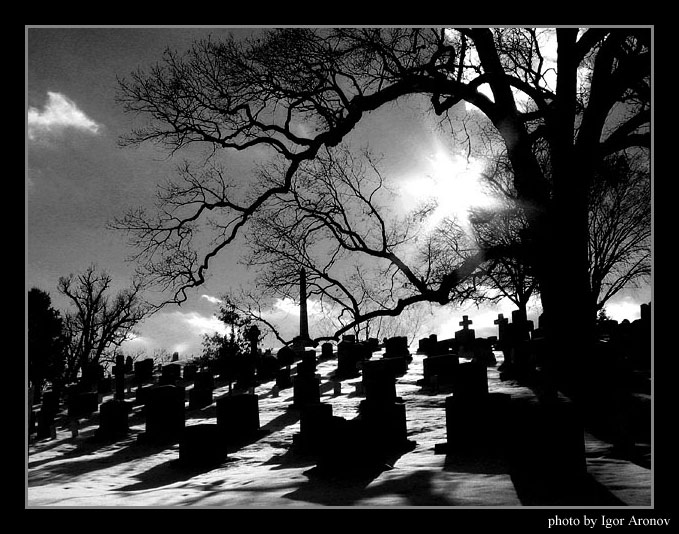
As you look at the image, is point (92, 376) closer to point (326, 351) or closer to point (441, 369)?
point (326, 351)

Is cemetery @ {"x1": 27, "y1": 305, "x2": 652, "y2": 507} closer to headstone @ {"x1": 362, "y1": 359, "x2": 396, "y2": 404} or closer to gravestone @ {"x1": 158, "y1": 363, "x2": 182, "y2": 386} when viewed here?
headstone @ {"x1": 362, "y1": 359, "x2": 396, "y2": 404}

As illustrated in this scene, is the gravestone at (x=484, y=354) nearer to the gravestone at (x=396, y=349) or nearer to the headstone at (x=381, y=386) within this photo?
the gravestone at (x=396, y=349)

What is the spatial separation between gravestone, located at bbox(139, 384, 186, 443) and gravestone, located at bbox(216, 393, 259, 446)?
1.28 m

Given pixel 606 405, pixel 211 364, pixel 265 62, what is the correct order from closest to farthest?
pixel 606 405, pixel 265 62, pixel 211 364

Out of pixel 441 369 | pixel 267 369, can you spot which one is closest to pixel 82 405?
pixel 267 369

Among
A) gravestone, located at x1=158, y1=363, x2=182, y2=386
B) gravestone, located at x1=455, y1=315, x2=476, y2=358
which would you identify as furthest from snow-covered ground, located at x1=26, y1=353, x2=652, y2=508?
gravestone, located at x1=455, y1=315, x2=476, y2=358

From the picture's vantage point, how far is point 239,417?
1138 centimetres

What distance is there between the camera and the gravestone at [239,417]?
36.6 ft

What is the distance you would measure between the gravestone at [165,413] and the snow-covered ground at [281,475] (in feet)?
1.55

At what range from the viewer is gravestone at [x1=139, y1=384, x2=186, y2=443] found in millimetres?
12016
